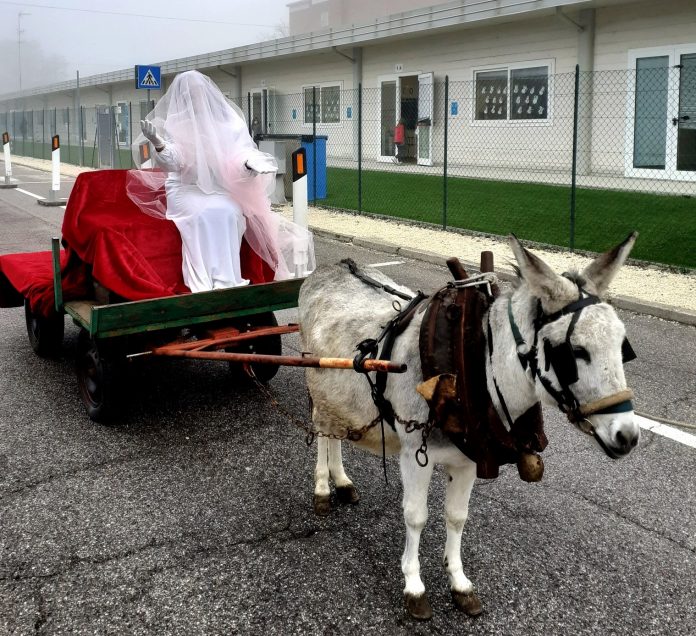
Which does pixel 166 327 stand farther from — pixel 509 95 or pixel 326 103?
pixel 326 103

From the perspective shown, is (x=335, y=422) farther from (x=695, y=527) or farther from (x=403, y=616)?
(x=695, y=527)

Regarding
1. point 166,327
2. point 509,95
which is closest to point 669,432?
point 166,327

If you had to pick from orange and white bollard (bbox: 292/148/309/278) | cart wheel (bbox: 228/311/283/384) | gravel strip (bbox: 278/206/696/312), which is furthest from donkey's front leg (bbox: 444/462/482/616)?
gravel strip (bbox: 278/206/696/312)

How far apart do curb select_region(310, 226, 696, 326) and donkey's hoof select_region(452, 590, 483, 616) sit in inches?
99.3

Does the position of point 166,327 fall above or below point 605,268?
below

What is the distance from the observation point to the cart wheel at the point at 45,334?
672 centimetres

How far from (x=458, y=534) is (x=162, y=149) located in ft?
12.4

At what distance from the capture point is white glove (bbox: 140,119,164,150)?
18.9 ft

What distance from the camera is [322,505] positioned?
13.7 ft

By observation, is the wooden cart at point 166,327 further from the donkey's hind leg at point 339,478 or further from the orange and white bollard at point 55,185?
the orange and white bollard at point 55,185

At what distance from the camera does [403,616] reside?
330cm

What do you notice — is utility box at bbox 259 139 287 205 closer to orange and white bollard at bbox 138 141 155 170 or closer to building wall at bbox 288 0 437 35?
orange and white bollard at bbox 138 141 155 170

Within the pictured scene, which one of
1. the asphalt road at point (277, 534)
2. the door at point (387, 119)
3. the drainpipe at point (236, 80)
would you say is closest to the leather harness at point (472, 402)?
the asphalt road at point (277, 534)

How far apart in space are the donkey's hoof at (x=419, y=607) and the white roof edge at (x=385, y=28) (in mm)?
17025
